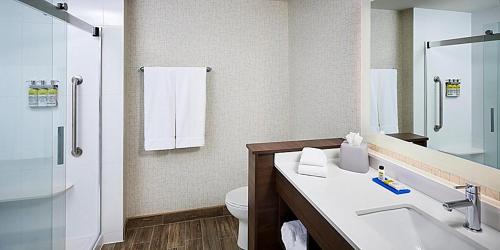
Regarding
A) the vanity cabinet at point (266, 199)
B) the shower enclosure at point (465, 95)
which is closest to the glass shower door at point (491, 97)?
the shower enclosure at point (465, 95)

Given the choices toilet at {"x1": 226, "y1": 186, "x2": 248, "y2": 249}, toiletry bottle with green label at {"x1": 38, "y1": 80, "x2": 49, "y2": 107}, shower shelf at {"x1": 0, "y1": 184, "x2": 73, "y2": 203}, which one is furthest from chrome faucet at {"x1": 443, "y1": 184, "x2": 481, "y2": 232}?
toiletry bottle with green label at {"x1": 38, "y1": 80, "x2": 49, "y2": 107}

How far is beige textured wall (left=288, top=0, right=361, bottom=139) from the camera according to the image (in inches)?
64.0

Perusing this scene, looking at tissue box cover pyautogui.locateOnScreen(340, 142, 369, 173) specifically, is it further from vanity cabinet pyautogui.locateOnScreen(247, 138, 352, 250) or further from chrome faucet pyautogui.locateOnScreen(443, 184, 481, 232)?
chrome faucet pyautogui.locateOnScreen(443, 184, 481, 232)

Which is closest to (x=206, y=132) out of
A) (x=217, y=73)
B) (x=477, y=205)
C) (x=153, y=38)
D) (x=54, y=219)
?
(x=217, y=73)

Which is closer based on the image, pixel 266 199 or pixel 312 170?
pixel 312 170

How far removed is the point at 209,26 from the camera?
7.82 feet

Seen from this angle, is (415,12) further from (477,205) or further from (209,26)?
(209,26)

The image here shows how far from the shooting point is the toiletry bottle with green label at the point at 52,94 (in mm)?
1407

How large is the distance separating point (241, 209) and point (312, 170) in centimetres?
78

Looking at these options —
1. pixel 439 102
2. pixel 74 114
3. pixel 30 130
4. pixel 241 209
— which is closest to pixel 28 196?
pixel 30 130

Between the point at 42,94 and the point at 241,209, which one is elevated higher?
the point at 42,94

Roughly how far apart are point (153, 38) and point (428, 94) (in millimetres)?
2112

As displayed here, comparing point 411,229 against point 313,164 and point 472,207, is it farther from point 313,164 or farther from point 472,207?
point 313,164

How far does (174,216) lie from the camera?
2.39 meters
